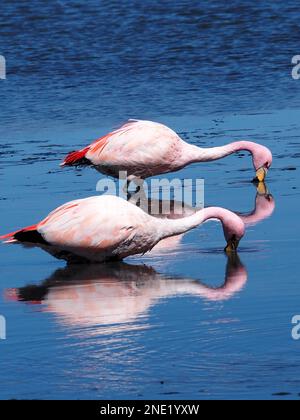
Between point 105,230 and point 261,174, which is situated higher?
point 261,174

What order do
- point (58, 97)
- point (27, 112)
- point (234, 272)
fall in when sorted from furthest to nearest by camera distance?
1. point (58, 97)
2. point (27, 112)
3. point (234, 272)

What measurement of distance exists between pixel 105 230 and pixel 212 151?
3.17 m

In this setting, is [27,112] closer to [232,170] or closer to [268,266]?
[232,170]

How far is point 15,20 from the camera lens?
20.8 metres

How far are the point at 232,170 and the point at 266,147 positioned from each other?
524mm

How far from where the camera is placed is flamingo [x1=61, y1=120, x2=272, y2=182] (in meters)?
12.0

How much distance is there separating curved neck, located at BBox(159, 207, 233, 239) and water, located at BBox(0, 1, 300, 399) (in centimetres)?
21

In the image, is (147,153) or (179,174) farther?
(179,174)

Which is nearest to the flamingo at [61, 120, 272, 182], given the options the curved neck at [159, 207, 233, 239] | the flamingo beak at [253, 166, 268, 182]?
the flamingo beak at [253, 166, 268, 182]

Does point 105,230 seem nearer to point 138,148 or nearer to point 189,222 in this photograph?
point 189,222

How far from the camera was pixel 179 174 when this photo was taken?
12773 millimetres

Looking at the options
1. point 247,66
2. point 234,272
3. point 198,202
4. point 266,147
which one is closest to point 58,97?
point 247,66

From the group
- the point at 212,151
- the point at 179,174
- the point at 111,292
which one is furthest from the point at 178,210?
the point at 111,292

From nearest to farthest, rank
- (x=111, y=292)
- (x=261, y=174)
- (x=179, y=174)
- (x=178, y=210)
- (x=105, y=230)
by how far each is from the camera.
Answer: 1. (x=111, y=292)
2. (x=105, y=230)
3. (x=178, y=210)
4. (x=261, y=174)
5. (x=179, y=174)
